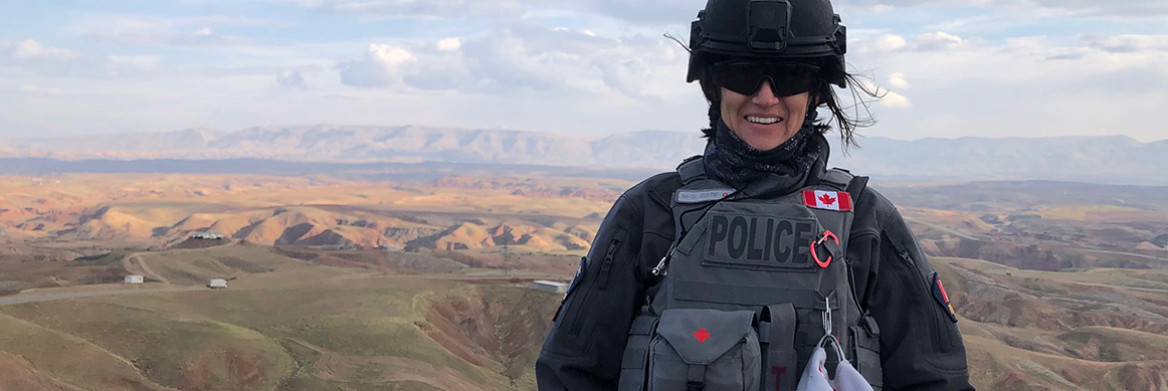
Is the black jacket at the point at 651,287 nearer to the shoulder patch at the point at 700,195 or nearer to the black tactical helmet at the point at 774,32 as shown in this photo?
the shoulder patch at the point at 700,195

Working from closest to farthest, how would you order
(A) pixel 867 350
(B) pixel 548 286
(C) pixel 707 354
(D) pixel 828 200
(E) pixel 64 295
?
1. (C) pixel 707 354
2. (A) pixel 867 350
3. (D) pixel 828 200
4. (E) pixel 64 295
5. (B) pixel 548 286

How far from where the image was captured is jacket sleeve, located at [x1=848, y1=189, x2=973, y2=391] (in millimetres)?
4016

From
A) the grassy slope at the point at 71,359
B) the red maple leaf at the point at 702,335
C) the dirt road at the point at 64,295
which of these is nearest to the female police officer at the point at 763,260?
the red maple leaf at the point at 702,335

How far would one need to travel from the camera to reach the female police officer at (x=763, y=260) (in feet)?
13.0

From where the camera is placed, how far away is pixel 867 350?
13.1 ft

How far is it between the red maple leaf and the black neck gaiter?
746 millimetres

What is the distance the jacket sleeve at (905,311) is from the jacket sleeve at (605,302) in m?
0.87

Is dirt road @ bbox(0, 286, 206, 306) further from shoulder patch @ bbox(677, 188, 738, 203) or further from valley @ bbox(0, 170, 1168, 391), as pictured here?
shoulder patch @ bbox(677, 188, 738, 203)

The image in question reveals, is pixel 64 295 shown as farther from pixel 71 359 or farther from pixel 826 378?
pixel 826 378

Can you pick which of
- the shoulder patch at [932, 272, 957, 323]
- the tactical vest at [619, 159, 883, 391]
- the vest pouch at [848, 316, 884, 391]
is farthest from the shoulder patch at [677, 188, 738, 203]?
the shoulder patch at [932, 272, 957, 323]

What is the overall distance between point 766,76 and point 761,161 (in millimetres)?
369

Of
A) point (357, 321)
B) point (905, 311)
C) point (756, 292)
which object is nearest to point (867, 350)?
point (905, 311)

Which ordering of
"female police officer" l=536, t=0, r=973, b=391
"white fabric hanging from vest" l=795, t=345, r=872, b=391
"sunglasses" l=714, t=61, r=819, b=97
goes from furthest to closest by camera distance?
1. "sunglasses" l=714, t=61, r=819, b=97
2. "female police officer" l=536, t=0, r=973, b=391
3. "white fabric hanging from vest" l=795, t=345, r=872, b=391

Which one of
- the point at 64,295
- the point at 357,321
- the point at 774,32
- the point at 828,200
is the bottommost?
the point at 357,321
